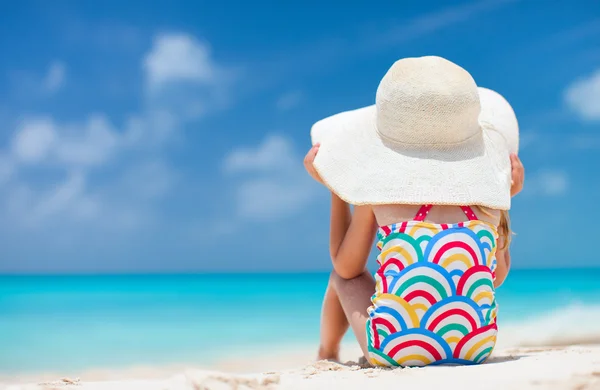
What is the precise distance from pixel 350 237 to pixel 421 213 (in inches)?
12.8

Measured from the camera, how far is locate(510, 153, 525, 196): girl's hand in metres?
2.73

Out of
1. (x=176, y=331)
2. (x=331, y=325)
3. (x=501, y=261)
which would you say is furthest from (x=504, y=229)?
(x=176, y=331)

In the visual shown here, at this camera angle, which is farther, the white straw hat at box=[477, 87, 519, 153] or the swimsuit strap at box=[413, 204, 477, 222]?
the white straw hat at box=[477, 87, 519, 153]

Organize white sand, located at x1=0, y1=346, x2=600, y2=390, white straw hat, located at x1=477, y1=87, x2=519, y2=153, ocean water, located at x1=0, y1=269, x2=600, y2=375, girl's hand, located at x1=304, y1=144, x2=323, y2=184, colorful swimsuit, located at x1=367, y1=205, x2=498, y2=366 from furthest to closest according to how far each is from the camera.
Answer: ocean water, located at x1=0, y1=269, x2=600, y2=375
white straw hat, located at x1=477, y1=87, x2=519, y2=153
girl's hand, located at x1=304, y1=144, x2=323, y2=184
colorful swimsuit, located at x1=367, y1=205, x2=498, y2=366
white sand, located at x1=0, y1=346, x2=600, y2=390

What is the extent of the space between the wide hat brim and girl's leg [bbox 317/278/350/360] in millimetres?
562

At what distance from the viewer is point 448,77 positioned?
8.05ft

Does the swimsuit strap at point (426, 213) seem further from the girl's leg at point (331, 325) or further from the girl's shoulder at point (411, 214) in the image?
the girl's leg at point (331, 325)

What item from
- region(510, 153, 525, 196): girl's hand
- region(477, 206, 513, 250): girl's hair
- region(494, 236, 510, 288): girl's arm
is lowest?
region(494, 236, 510, 288): girl's arm

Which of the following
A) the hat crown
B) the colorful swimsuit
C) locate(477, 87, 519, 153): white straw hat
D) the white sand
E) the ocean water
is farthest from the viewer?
the ocean water

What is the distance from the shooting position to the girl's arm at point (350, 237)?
98.2 inches

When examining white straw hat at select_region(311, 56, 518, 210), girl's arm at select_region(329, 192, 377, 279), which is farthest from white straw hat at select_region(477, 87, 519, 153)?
girl's arm at select_region(329, 192, 377, 279)

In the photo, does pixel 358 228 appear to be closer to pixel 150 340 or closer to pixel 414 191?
pixel 414 191

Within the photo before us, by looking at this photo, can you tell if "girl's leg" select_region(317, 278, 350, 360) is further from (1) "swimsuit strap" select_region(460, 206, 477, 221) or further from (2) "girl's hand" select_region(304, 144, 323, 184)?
(1) "swimsuit strap" select_region(460, 206, 477, 221)

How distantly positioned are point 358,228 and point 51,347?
436cm
